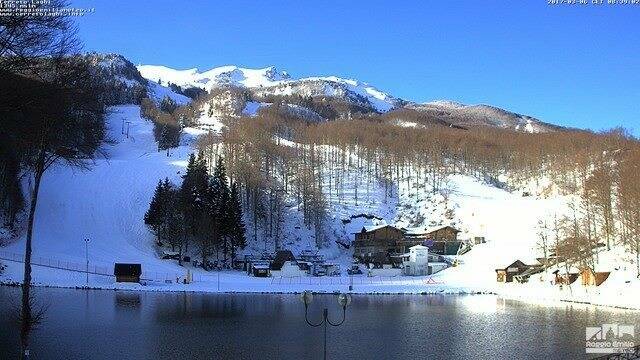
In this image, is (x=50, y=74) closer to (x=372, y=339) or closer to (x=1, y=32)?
(x=1, y=32)

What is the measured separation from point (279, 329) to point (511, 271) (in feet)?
149

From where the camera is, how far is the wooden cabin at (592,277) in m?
55.6

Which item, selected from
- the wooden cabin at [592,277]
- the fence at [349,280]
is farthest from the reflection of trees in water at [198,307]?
the wooden cabin at [592,277]

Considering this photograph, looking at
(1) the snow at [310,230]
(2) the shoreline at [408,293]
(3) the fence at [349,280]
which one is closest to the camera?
(2) the shoreline at [408,293]

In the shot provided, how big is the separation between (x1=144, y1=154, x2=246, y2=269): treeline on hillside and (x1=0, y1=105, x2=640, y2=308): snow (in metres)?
2.44

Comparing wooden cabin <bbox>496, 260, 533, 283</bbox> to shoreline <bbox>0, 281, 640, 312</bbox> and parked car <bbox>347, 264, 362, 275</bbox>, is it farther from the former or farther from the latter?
parked car <bbox>347, 264, 362, 275</bbox>

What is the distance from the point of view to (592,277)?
185 ft

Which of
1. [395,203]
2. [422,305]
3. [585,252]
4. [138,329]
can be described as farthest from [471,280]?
[138,329]

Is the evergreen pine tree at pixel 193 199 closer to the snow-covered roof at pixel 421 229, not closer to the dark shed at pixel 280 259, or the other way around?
the dark shed at pixel 280 259

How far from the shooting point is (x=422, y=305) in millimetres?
45188

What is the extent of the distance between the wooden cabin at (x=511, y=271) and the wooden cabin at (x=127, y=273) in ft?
133

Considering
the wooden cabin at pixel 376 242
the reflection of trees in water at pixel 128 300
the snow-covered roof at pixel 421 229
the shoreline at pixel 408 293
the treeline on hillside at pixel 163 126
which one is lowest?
the shoreline at pixel 408 293

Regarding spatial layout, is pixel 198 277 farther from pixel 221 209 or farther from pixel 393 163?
pixel 393 163

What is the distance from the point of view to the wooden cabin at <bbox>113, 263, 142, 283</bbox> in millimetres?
54344
